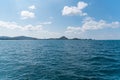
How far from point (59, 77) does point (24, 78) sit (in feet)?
17.8

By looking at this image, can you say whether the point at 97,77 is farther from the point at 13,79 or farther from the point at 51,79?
the point at 13,79

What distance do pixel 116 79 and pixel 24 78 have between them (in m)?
14.4

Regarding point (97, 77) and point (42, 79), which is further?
point (97, 77)

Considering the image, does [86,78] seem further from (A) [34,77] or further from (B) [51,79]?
(A) [34,77]

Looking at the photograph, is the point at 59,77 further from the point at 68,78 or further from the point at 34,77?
the point at 34,77

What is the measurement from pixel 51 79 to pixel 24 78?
4247 mm

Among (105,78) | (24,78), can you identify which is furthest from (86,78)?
(24,78)

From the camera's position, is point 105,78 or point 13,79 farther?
point 105,78

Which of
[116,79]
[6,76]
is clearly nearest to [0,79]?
[6,76]

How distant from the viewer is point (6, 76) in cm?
2375

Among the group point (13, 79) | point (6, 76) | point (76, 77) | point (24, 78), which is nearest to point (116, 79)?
point (76, 77)

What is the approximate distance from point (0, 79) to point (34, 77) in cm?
504

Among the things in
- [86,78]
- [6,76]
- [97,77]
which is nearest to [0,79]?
[6,76]

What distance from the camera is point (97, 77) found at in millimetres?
24125
